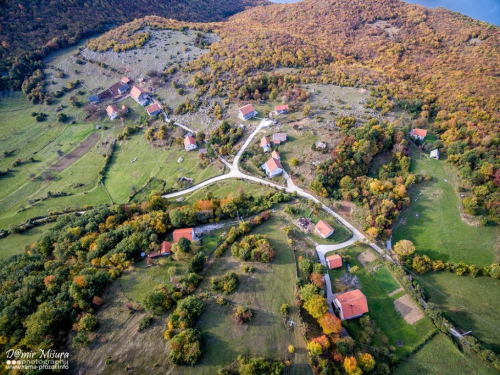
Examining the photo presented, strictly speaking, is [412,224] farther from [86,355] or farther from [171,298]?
[86,355]

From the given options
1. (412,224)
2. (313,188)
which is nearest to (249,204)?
(313,188)

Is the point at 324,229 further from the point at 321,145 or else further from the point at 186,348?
the point at 186,348

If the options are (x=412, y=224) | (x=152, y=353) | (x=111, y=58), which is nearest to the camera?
(x=152, y=353)

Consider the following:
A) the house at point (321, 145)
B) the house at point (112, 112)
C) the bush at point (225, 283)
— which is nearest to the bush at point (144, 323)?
the bush at point (225, 283)

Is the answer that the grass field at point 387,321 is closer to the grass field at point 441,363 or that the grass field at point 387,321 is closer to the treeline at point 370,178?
the grass field at point 441,363

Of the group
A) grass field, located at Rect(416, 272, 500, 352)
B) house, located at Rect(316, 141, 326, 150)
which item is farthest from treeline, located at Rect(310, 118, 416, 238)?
grass field, located at Rect(416, 272, 500, 352)

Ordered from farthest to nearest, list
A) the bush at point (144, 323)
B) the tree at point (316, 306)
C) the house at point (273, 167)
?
the house at point (273, 167) → the tree at point (316, 306) → the bush at point (144, 323)

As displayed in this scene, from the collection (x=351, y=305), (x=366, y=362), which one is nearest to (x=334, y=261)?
(x=351, y=305)

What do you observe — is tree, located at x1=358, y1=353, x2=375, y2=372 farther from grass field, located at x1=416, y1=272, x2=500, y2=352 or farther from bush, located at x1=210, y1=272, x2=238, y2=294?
bush, located at x1=210, y1=272, x2=238, y2=294
